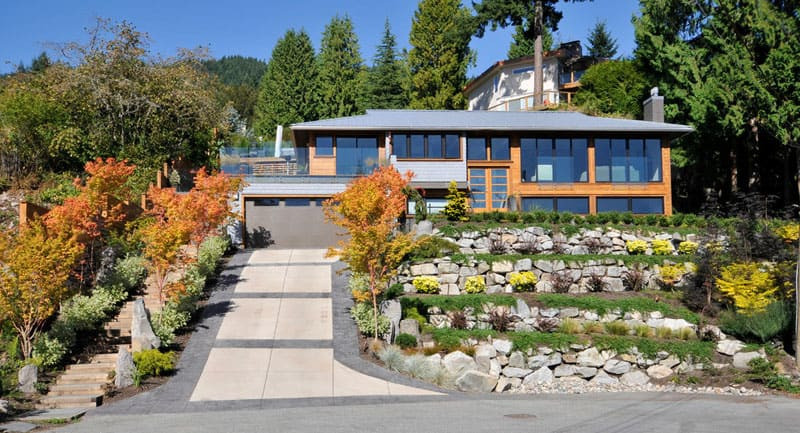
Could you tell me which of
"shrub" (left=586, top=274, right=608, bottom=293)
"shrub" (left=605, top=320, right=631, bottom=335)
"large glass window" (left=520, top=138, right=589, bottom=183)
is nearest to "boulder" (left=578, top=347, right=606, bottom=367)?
"shrub" (left=605, top=320, right=631, bottom=335)

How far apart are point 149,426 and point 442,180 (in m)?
20.4

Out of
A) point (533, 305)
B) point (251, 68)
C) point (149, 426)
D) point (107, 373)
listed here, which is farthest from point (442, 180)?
point (251, 68)

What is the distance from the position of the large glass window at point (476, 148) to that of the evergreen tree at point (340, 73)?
24462 millimetres

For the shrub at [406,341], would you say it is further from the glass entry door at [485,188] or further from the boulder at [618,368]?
the glass entry door at [485,188]

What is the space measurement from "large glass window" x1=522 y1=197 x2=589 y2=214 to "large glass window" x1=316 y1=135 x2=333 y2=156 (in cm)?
874

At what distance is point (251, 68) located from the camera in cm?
12812

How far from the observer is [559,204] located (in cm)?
3250

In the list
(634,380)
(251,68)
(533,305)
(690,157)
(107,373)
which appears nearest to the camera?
(107,373)

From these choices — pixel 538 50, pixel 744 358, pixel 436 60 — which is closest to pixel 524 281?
pixel 744 358

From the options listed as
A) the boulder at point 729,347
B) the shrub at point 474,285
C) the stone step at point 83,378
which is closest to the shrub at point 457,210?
the shrub at point 474,285

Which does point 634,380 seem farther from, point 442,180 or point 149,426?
point 442,180

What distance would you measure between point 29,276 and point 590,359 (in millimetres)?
13658

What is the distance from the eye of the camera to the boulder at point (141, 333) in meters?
17.9

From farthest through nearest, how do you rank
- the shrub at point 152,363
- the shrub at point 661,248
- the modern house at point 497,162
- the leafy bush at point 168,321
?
1. the modern house at point 497,162
2. the shrub at point 661,248
3. the leafy bush at point 168,321
4. the shrub at point 152,363
